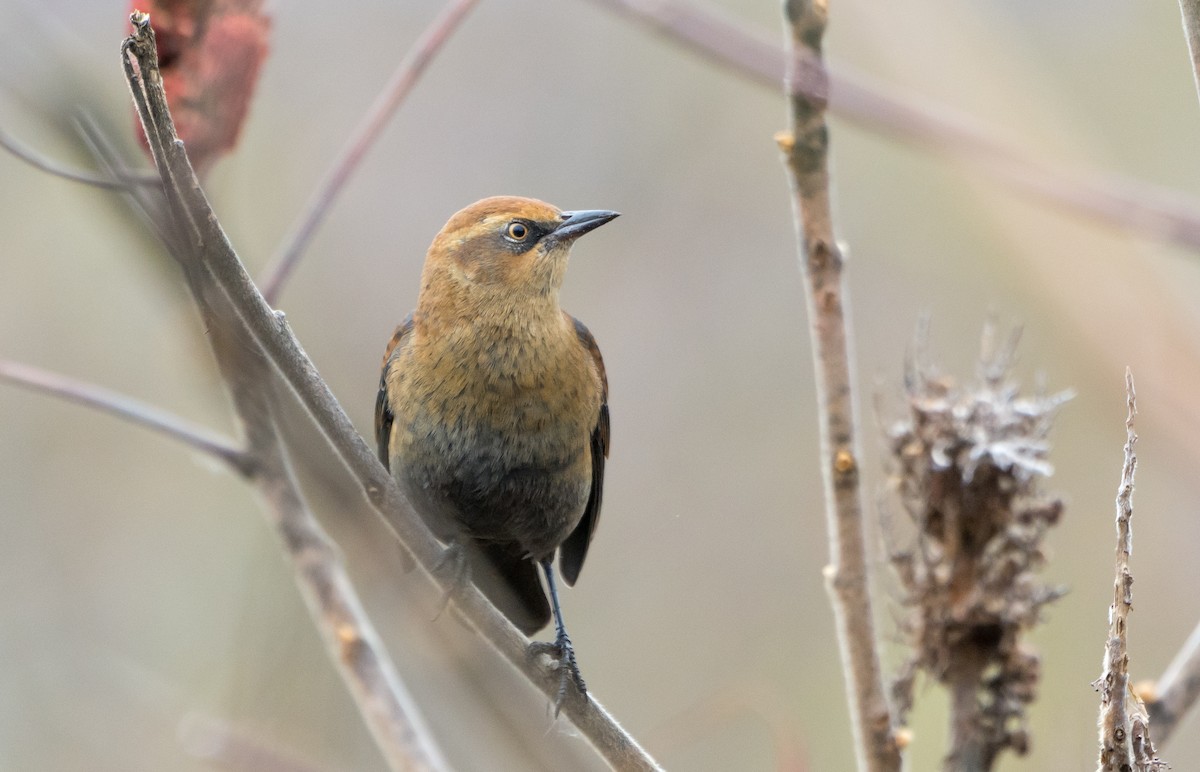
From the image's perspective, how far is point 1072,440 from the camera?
7.90 metres

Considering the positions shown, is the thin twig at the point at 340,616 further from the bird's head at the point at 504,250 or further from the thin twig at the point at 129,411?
the bird's head at the point at 504,250

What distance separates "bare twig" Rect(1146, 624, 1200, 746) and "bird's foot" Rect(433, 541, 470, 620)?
66.4 inches

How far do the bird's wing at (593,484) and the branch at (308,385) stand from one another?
1.31 meters

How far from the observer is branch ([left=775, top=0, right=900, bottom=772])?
2.96 m

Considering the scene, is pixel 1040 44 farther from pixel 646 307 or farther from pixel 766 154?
pixel 646 307

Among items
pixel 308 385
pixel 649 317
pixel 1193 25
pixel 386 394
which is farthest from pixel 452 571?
pixel 649 317

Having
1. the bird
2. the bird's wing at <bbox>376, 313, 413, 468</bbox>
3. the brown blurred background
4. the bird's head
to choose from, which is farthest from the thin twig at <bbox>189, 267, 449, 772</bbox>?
the brown blurred background

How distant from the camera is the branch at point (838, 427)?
2965 mm

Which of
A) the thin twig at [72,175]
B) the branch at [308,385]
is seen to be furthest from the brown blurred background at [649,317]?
the branch at [308,385]

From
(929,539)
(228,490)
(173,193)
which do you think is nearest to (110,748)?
(228,490)

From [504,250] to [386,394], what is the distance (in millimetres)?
636

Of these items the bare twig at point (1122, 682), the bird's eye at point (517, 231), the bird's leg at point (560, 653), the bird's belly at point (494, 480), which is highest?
the bird's eye at point (517, 231)

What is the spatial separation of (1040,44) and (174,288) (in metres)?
7.38

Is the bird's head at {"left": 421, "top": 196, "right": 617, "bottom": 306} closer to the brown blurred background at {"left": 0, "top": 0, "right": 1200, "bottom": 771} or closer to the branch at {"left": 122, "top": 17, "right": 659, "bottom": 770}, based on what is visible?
the brown blurred background at {"left": 0, "top": 0, "right": 1200, "bottom": 771}
